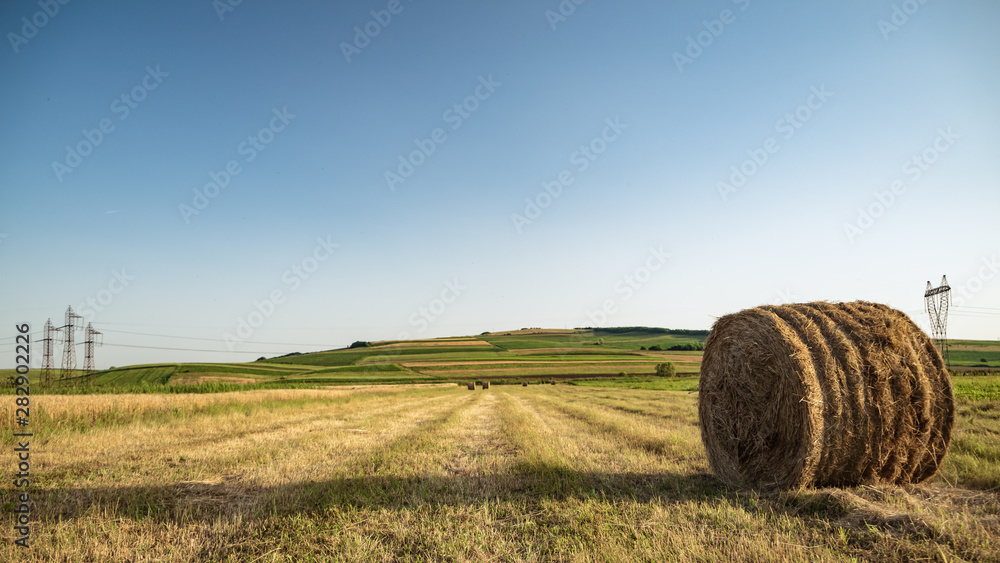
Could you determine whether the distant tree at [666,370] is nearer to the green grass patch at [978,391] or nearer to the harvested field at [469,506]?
the green grass patch at [978,391]

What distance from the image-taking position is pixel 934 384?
6289mm

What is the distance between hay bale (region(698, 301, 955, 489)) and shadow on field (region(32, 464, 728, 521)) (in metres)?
1.08

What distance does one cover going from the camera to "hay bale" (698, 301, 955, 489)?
19.3ft

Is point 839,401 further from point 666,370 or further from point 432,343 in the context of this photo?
point 432,343

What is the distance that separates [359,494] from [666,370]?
5631 centimetres

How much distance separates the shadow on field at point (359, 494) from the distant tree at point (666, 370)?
53109 mm

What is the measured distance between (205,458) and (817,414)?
952cm

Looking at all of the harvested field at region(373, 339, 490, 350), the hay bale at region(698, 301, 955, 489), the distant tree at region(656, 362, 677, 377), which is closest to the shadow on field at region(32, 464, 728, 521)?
the hay bale at region(698, 301, 955, 489)

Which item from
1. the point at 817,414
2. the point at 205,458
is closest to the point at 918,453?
the point at 817,414

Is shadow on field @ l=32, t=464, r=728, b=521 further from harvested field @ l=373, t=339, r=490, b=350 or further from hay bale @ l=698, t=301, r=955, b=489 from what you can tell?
harvested field @ l=373, t=339, r=490, b=350

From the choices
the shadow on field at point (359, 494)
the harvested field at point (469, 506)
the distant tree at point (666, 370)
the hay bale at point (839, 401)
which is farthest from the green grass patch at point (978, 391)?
the distant tree at point (666, 370)

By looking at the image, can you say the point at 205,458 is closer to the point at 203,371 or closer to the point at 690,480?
the point at 690,480

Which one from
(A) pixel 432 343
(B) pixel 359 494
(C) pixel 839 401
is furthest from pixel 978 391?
(A) pixel 432 343

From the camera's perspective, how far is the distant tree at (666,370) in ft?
184
